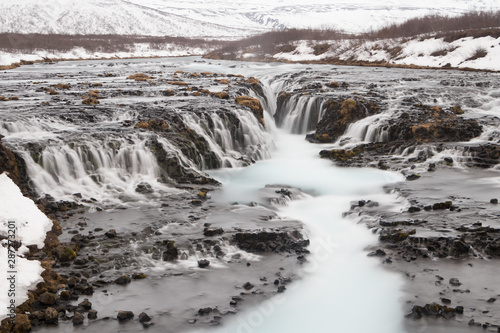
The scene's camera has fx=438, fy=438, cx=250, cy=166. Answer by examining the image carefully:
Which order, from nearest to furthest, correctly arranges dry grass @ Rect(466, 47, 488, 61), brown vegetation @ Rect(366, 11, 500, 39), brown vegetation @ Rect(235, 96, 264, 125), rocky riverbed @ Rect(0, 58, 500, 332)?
1. rocky riverbed @ Rect(0, 58, 500, 332)
2. brown vegetation @ Rect(235, 96, 264, 125)
3. dry grass @ Rect(466, 47, 488, 61)
4. brown vegetation @ Rect(366, 11, 500, 39)

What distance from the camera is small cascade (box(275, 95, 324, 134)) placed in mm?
24469

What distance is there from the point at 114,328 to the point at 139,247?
9.58ft

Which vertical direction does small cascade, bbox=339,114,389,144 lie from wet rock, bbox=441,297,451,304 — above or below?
above

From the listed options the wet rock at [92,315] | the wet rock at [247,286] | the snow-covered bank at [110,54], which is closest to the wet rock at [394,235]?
the wet rock at [247,286]

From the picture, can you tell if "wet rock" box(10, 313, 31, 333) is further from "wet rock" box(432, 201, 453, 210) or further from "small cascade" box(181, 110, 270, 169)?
"small cascade" box(181, 110, 270, 169)

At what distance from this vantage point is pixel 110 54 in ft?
276

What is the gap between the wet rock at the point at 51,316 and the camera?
23.7 ft

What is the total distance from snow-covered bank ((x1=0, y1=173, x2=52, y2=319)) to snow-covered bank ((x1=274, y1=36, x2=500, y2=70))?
3830 centimetres

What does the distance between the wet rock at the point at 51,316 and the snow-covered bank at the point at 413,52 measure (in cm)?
3977

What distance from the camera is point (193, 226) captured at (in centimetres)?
1132

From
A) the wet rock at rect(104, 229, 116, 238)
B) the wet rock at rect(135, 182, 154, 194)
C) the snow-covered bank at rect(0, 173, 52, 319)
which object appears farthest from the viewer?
the wet rock at rect(135, 182, 154, 194)

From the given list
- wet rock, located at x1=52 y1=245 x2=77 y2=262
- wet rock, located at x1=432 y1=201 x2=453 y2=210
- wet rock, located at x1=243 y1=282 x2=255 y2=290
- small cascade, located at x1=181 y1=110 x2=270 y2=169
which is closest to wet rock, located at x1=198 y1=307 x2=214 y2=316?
wet rock, located at x1=243 y1=282 x2=255 y2=290

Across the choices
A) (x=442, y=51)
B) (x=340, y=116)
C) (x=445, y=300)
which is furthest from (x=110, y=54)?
(x=445, y=300)

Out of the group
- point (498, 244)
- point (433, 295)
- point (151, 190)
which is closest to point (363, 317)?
point (433, 295)
